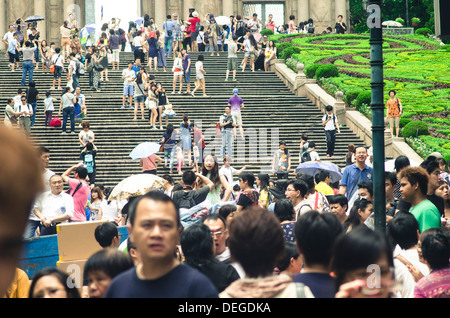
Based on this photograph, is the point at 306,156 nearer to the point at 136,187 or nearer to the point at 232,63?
the point at 136,187

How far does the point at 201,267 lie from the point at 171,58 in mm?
28663

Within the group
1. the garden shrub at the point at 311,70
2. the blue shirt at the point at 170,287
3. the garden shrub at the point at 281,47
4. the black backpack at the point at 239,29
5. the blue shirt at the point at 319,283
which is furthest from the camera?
the black backpack at the point at 239,29

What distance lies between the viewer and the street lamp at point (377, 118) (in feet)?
22.8

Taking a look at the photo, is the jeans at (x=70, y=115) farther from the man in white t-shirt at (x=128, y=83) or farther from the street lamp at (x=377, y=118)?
the street lamp at (x=377, y=118)

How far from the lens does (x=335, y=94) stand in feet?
88.5

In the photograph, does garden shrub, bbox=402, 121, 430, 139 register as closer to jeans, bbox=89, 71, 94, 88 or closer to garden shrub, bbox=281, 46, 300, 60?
garden shrub, bbox=281, 46, 300, 60

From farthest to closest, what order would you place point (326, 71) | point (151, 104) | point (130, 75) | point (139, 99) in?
point (326, 71) < point (130, 75) < point (139, 99) < point (151, 104)

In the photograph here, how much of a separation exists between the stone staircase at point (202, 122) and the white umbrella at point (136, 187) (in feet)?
27.9

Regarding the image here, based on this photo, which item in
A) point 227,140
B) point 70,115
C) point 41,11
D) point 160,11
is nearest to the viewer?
point 227,140

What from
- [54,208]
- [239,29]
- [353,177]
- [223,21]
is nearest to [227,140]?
[353,177]

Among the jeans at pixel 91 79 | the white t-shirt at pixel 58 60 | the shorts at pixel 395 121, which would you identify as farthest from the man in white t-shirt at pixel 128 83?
the shorts at pixel 395 121

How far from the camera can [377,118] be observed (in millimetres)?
7191

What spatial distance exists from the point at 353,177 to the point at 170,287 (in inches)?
298
